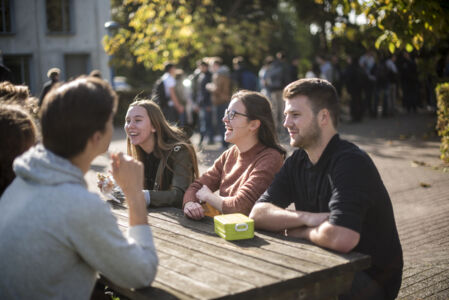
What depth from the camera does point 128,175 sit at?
2.47 m

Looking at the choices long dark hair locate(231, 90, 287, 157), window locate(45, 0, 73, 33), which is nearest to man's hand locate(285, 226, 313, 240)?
long dark hair locate(231, 90, 287, 157)

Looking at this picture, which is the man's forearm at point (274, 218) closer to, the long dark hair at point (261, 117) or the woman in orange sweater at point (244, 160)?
the woman in orange sweater at point (244, 160)

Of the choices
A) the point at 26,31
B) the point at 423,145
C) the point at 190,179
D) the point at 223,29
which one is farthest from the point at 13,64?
the point at 190,179

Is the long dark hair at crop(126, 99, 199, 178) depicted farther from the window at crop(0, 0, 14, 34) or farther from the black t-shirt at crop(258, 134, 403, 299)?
the window at crop(0, 0, 14, 34)

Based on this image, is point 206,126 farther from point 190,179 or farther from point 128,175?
point 128,175

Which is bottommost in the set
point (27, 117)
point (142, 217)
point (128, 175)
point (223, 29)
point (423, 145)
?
point (423, 145)

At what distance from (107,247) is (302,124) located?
1606 mm

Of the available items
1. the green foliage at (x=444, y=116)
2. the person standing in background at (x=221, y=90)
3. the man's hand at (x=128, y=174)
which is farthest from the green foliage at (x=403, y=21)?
the person standing in background at (x=221, y=90)

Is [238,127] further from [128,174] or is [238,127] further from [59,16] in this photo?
[59,16]

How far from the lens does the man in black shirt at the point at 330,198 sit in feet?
9.36

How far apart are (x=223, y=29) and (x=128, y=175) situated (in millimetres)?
25564

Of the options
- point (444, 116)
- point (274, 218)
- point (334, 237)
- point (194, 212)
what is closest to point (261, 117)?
point (194, 212)

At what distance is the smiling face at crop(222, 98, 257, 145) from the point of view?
4.23m

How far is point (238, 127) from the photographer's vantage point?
4238mm
